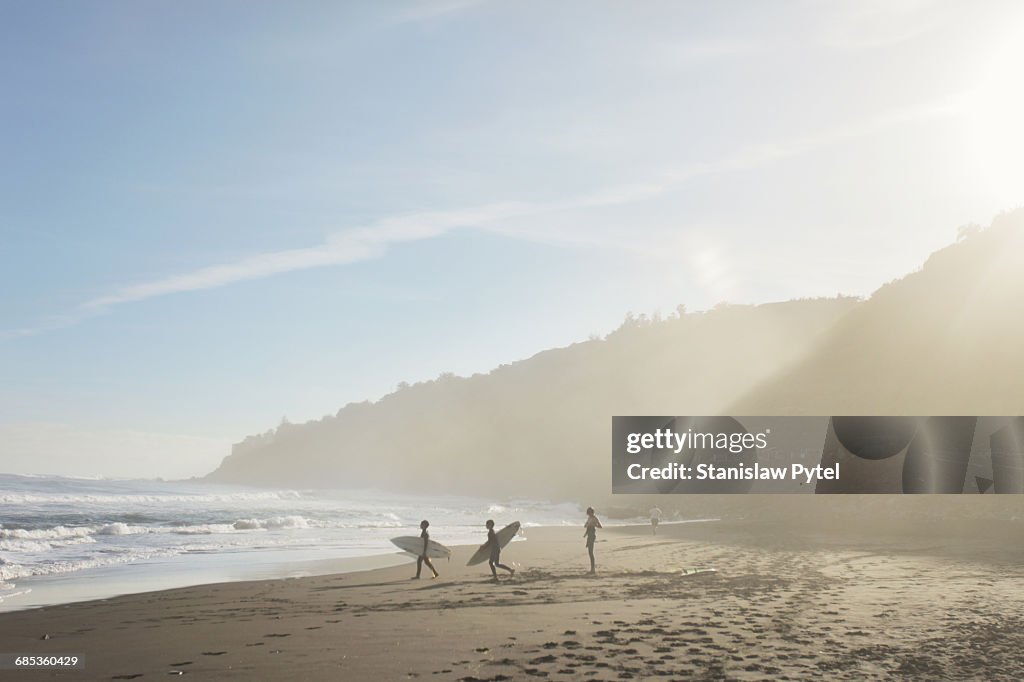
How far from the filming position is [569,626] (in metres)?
13.4

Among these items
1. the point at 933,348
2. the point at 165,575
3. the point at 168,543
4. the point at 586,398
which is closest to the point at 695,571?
the point at 165,575

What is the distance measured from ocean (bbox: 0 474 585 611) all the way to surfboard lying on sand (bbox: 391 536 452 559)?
54.6 inches

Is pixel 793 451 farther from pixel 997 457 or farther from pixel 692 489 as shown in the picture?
pixel 997 457

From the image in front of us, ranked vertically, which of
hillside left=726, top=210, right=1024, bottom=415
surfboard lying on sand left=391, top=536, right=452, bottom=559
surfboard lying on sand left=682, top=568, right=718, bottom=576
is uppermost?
hillside left=726, top=210, right=1024, bottom=415

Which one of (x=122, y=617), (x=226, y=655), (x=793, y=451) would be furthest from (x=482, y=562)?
(x=793, y=451)

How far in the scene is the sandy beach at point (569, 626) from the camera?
1034cm

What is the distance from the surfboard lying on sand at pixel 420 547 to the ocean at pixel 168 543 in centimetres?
139

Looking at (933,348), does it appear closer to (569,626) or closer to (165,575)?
(569,626)

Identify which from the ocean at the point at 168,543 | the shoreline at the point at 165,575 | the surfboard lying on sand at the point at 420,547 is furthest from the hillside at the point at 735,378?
the shoreline at the point at 165,575

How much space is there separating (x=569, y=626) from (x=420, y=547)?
11384mm

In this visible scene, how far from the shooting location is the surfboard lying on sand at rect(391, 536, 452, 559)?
23203mm

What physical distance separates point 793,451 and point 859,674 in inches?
2287

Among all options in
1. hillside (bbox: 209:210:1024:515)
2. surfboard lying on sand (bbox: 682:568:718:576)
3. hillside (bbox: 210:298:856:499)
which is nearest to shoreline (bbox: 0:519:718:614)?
surfboard lying on sand (bbox: 682:568:718:576)

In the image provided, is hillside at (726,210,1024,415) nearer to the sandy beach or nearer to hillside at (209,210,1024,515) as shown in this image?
hillside at (209,210,1024,515)
